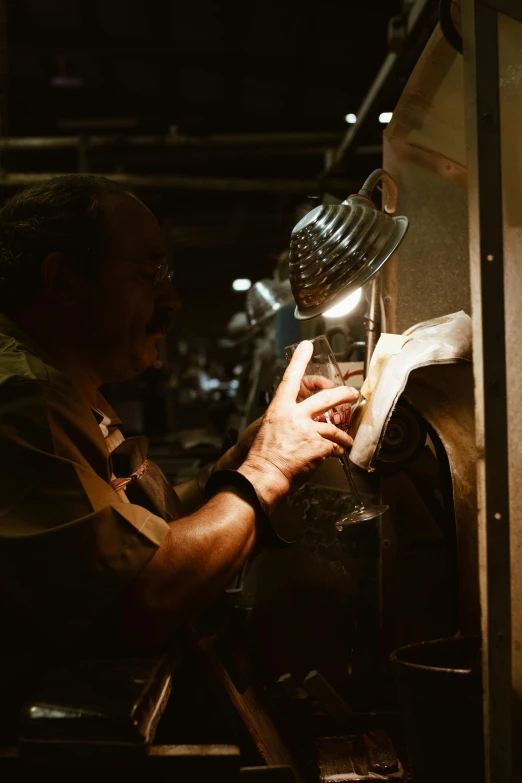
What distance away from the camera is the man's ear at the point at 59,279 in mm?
1853

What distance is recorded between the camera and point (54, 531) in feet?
4.33

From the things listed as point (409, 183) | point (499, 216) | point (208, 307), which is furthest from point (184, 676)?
point (208, 307)

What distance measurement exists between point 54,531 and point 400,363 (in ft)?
3.31

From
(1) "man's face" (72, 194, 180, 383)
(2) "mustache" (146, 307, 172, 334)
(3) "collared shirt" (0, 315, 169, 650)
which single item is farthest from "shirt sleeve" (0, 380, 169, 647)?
(2) "mustache" (146, 307, 172, 334)

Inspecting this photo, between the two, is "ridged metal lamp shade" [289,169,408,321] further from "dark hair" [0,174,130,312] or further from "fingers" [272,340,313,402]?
"dark hair" [0,174,130,312]

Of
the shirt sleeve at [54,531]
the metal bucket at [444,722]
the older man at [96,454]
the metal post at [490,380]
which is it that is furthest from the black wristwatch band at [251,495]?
the metal post at [490,380]

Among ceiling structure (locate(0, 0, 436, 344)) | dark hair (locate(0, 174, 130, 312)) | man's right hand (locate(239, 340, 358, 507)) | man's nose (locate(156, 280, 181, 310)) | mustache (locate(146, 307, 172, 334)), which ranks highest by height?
ceiling structure (locate(0, 0, 436, 344))

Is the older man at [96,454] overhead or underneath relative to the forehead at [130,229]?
underneath

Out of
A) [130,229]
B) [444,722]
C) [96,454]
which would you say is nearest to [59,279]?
[130,229]

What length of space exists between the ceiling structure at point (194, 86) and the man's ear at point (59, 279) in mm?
2239

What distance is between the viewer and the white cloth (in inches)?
66.9

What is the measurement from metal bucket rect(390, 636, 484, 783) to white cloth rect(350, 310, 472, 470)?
1.89 ft

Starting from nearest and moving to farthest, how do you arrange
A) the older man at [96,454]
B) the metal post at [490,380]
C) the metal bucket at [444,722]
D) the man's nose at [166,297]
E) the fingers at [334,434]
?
the metal post at [490,380]
the older man at [96,454]
the metal bucket at [444,722]
the fingers at [334,434]
the man's nose at [166,297]

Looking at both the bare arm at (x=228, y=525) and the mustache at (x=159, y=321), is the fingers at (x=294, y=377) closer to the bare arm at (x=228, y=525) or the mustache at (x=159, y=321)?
the bare arm at (x=228, y=525)
